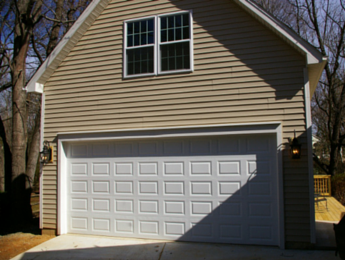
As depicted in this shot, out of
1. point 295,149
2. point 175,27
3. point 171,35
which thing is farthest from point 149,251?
point 175,27

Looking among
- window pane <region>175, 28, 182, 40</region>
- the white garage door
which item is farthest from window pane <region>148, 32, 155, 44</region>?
the white garage door

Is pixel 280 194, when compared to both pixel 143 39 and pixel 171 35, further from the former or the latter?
pixel 143 39

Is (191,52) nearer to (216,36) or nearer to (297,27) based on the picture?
(216,36)

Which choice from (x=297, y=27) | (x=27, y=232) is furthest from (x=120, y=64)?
(x=297, y=27)

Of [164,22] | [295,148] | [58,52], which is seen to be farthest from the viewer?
[58,52]

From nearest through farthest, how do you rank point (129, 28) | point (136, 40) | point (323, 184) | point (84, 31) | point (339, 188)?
point (136, 40), point (129, 28), point (84, 31), point (339, 188), point (323, 184)

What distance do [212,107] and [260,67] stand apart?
55.2 inches

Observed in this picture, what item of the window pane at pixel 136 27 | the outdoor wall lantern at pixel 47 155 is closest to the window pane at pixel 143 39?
the window pane at pixel 136 27

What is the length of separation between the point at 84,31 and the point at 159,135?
→ 146 inches

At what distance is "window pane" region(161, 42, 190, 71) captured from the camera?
7.23m

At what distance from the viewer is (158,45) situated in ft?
24.4

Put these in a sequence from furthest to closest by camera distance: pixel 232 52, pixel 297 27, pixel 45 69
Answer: pixel 297 27, pixel 45 69, pixel 232 52

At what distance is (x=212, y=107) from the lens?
6871 mm

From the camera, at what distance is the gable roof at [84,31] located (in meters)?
6.16
